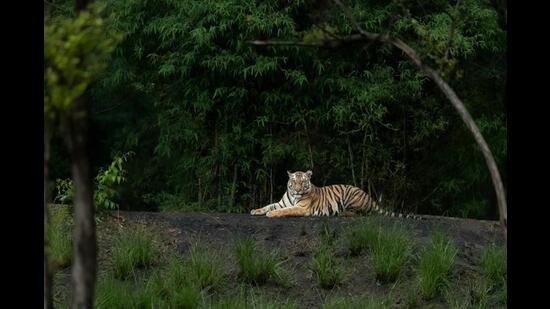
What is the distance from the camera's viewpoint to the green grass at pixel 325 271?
20.7 ft

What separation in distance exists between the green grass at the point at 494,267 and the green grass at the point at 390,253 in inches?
21.1

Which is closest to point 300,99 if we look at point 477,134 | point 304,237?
point 304,237

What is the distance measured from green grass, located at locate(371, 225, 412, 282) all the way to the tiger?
128 centimetres

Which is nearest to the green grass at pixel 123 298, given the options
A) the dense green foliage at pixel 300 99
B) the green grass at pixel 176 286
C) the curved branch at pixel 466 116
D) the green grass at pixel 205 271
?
the green grass at pixel 176 286

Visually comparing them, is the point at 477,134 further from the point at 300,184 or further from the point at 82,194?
the point at 300,184

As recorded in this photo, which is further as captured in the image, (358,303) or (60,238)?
(60,238)

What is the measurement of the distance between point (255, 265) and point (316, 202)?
2.04 meters

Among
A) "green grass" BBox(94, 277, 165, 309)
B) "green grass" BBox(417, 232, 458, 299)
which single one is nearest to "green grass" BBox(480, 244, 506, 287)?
"green grass" BBox(417, 232, 458, 299)

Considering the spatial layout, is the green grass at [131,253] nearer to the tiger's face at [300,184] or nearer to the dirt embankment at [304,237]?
the dirt embankment at [304,237]

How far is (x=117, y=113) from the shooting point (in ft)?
37.7

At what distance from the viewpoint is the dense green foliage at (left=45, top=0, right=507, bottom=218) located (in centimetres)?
876

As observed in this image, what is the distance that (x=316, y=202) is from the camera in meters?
8.24

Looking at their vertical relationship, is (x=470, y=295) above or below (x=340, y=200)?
below

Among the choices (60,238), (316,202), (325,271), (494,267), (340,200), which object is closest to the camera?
(325,271)
